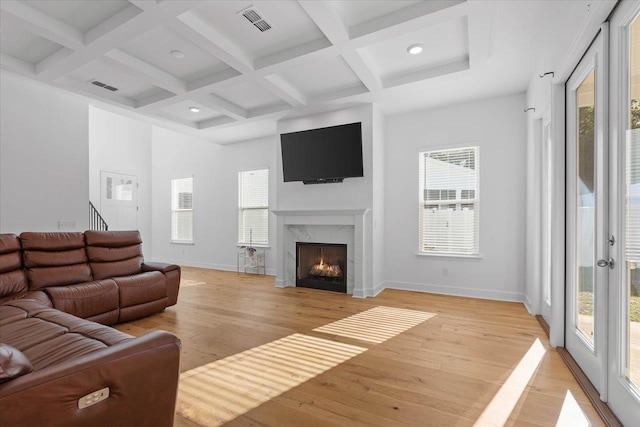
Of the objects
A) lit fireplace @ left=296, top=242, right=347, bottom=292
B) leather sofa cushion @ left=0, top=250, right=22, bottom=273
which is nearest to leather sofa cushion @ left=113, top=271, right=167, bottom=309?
leather sofa cushion @ left=0, top=250, right=22, bottom=273

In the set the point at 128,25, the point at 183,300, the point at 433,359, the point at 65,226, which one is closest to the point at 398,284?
the point at 433,359

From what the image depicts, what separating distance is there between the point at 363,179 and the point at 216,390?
134 inches

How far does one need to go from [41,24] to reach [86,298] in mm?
2592

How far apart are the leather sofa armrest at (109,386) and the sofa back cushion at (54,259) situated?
268 cm

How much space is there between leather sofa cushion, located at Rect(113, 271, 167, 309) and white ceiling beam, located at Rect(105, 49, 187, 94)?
240 centimetres

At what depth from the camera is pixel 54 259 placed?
3.30 m

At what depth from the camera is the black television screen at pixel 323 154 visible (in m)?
4.57

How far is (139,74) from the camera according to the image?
383 cm

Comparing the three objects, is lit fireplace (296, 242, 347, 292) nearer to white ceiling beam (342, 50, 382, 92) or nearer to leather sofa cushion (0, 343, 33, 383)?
white ceiling beam (342, 50, 382, 92)

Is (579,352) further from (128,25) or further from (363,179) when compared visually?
(128,25)

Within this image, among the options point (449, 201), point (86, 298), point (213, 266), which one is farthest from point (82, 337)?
point (213, 266)

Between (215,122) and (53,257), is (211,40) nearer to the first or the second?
(215,122)

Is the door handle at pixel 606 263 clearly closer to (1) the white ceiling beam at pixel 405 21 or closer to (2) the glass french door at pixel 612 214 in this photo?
(2) the glass french door at pixel 612 214

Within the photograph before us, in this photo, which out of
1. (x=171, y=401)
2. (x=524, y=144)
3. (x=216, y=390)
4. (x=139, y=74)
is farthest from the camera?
(x=524, y=144)
